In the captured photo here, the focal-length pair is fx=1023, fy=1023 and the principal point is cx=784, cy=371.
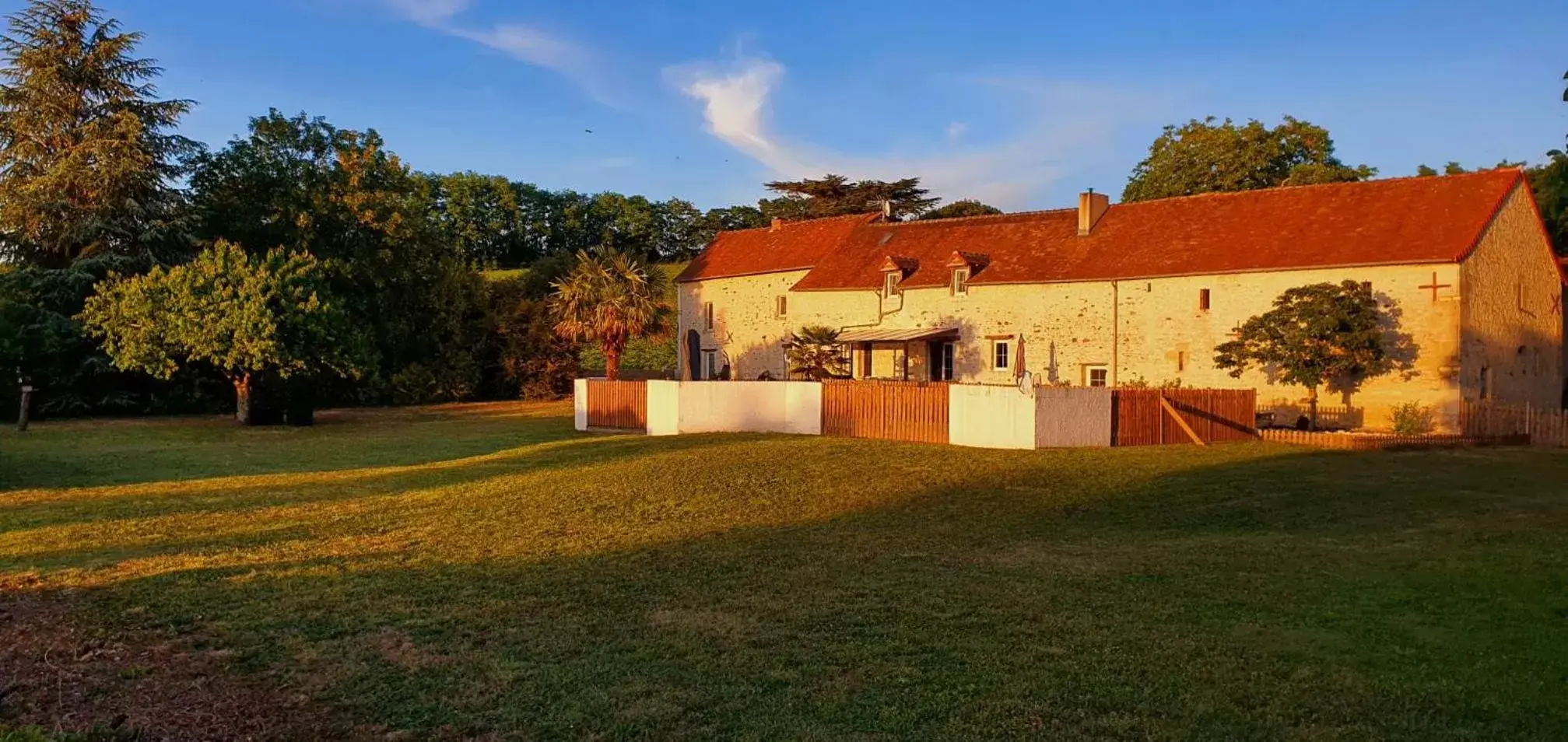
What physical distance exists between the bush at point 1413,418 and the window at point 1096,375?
764 centimetres

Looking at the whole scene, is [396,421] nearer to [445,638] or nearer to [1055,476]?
[1055,476]

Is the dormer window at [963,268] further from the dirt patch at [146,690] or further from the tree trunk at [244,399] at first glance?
the dirt patch at [146,690]

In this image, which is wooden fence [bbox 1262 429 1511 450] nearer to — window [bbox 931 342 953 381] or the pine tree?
window [bbox 931 342 953 381]

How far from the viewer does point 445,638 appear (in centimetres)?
637

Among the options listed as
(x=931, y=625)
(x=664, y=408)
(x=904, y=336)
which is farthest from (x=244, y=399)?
(x=931, y=625)

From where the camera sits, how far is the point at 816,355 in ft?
102

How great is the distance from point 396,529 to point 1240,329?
22.0 m

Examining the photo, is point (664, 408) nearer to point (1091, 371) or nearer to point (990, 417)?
point (990, 417)

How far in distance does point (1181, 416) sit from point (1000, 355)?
36.2 ft

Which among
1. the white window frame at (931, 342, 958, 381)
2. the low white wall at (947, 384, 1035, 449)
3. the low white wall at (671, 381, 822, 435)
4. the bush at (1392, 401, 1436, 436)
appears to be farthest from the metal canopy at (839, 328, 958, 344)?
the bush at (1392, 401, 1436, 436)

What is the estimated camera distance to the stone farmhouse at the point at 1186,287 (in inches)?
993

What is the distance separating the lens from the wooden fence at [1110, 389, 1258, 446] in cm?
2095

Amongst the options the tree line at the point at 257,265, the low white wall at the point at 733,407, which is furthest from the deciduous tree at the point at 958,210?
the low white wall at the point at 733,407

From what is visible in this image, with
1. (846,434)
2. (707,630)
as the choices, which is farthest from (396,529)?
(846,434)
